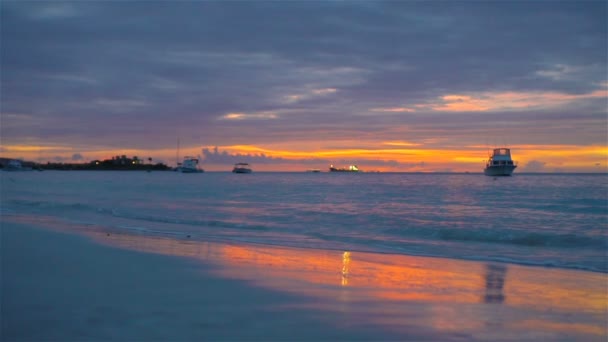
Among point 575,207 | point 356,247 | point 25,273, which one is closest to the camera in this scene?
point 25,273

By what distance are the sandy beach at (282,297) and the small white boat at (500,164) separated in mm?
79946

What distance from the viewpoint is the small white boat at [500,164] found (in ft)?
279

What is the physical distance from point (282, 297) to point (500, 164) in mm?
84779

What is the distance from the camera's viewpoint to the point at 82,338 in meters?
5.28

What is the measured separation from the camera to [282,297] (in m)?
7.06

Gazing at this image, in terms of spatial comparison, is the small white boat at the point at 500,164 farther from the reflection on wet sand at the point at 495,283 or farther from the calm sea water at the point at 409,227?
the reflection on wet sand at the point at 495,283

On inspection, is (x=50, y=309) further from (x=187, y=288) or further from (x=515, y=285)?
(x=515, y=285)

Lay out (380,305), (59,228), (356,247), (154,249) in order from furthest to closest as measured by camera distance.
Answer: (59,228), (356,247), (154,249), (380,305)

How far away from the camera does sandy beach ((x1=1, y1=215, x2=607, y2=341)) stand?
5672mm

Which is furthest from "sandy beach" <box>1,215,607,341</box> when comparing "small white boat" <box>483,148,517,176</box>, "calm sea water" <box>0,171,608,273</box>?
"small white boat" <box>483,148,517,176</box>

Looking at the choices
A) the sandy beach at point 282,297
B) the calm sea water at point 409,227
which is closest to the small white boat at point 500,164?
the calm sea water at point 409,227

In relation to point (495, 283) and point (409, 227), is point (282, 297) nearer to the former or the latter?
point (495, 283)

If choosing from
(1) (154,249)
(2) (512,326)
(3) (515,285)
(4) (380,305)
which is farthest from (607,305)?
→ (1) (154,249)

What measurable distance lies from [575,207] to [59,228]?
71.8 feet
